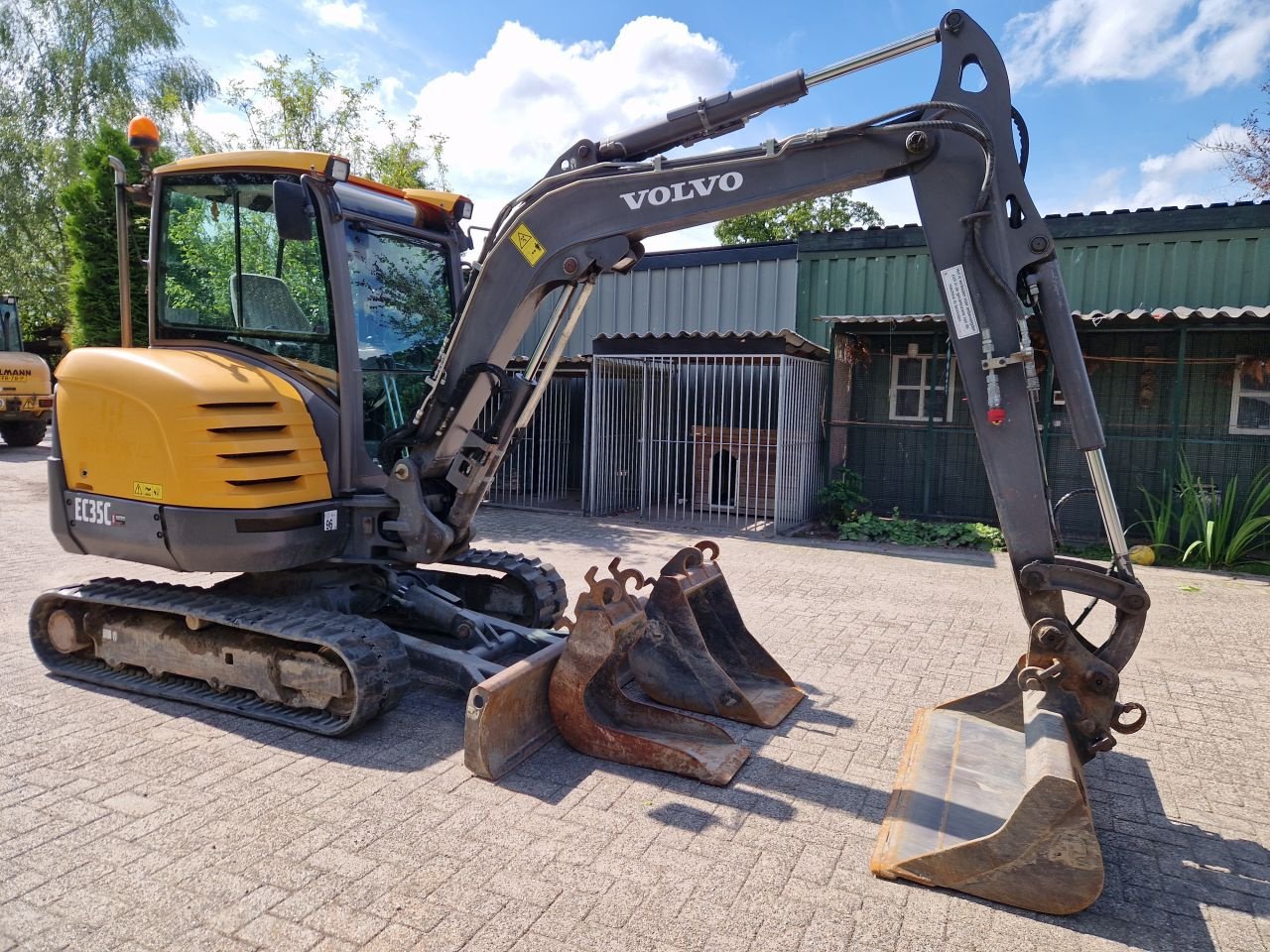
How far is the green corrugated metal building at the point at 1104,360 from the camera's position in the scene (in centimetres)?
1140

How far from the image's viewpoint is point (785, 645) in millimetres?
6312

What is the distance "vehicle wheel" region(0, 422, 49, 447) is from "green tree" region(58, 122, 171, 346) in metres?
4.61

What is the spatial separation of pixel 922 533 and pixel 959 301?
823 cm

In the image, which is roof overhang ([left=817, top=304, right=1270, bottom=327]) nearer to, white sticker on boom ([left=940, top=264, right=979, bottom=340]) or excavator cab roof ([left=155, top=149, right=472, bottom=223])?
white sticker on boom ([left=940, top=264, right=979, bottom=340])

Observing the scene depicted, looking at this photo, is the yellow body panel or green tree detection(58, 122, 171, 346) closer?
the yellow body panel

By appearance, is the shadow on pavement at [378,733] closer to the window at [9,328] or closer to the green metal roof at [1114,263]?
the green metal roof at [1114,263]

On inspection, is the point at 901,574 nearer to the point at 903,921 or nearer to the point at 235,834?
the point at 903,921

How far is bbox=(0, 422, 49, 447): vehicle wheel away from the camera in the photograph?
19.3 meters

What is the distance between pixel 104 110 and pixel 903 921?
Result: 29986 mm

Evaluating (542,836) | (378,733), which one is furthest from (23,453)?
(542,836)

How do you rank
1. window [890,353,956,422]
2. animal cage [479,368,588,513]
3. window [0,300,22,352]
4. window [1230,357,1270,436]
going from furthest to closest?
window [0,300,22,352] → animal cage [479,368,588,513] → window [890,353,956,422] → window [1230,357,1270,436]

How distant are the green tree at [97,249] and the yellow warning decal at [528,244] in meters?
14.0

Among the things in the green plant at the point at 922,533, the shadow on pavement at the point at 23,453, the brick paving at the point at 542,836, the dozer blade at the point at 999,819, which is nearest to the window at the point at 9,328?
the shadow on pavement at the point at 23,453

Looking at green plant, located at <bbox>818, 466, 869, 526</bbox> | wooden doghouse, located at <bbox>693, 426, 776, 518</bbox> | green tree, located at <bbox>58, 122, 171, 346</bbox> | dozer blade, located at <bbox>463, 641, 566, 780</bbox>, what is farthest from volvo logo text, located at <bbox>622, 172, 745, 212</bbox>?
green tree, located at <bbox>58, 122, 171, 346</bbox>
